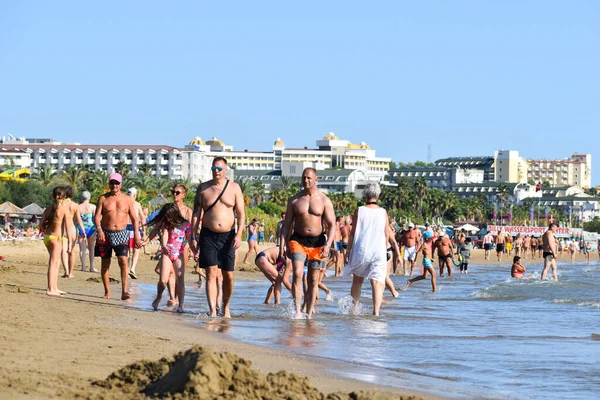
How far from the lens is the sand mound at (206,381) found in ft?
16.3

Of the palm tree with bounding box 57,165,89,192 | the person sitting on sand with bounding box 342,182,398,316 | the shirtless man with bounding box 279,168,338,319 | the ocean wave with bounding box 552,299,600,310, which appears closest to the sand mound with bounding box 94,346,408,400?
the shirtless man with bounding box 279,168,338,319

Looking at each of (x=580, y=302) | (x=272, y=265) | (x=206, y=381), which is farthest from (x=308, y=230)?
(x=580, y=302)

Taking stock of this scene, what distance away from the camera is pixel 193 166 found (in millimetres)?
177375

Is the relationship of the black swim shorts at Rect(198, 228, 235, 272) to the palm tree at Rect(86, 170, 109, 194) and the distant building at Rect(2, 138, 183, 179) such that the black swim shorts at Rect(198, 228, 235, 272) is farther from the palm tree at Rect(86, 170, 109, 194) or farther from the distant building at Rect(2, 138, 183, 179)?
the distant building at Rect(2, 138, 183, 179)

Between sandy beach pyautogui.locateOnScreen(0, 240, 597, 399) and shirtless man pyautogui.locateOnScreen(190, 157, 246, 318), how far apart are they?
615 millimetres

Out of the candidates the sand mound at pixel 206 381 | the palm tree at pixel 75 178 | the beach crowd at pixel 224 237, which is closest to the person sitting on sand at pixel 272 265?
the beach crowd at pixel 224 237

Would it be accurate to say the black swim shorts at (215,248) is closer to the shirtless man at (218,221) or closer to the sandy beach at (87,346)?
the shirtless man at (218,221)

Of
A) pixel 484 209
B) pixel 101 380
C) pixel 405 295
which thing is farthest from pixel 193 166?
pixel 101 380

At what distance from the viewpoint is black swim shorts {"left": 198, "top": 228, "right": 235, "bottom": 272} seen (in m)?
9.90

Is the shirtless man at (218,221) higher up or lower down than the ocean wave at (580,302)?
higher up

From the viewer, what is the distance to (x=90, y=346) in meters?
6.74

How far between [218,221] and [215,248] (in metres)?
0.27

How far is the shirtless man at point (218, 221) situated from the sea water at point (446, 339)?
61cm

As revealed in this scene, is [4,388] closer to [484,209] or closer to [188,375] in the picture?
[188,375]
